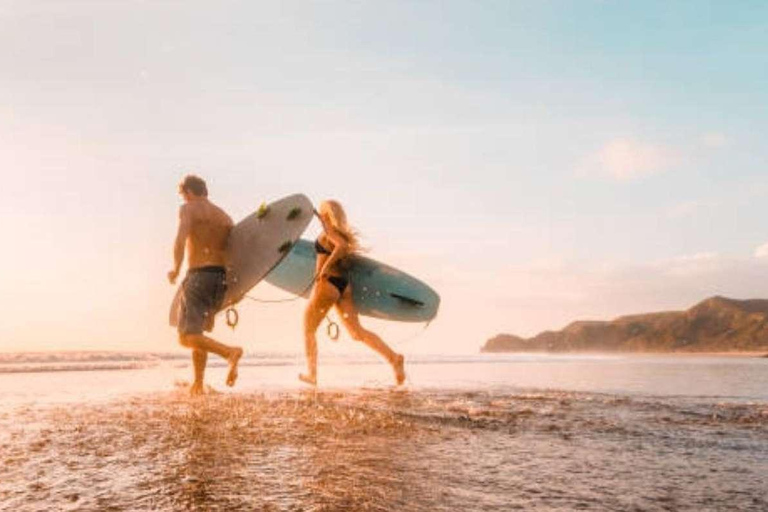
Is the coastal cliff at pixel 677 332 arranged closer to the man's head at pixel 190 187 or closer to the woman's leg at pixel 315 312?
the woman's leg at pixel 315 312

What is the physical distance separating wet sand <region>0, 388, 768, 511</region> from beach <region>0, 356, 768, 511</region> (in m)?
0.01

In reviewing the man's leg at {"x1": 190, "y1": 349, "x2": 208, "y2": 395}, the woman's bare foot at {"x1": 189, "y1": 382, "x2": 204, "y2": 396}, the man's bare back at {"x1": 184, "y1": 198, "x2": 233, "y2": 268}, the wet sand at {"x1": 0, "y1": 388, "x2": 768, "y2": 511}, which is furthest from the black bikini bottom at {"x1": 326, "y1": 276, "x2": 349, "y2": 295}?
the wet sand at {"x1": 0, "y1": 388, "x2": 768, "y2": 511}

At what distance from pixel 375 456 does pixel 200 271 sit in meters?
5.22

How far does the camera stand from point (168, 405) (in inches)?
239

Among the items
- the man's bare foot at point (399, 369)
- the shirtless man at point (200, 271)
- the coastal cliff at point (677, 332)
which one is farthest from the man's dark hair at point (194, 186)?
the coastal cliff at point (677, 332)

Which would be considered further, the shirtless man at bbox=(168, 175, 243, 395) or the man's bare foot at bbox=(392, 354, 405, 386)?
the man's bare foot at bbox=(392, 354, 405, 386)

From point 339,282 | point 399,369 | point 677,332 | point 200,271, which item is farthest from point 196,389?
point 677,332

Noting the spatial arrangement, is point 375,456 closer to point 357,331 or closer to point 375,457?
point 375,457

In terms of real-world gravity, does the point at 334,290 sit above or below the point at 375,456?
above

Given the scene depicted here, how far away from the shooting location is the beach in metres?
2.61

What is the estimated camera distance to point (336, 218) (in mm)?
9344

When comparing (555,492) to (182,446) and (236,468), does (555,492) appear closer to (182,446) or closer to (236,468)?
(236,468)

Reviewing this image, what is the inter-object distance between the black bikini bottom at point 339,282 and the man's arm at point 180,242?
221 cm

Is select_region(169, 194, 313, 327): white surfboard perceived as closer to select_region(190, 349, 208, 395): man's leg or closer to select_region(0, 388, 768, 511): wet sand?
select_region(190, 349, 208, 395): man's leg
